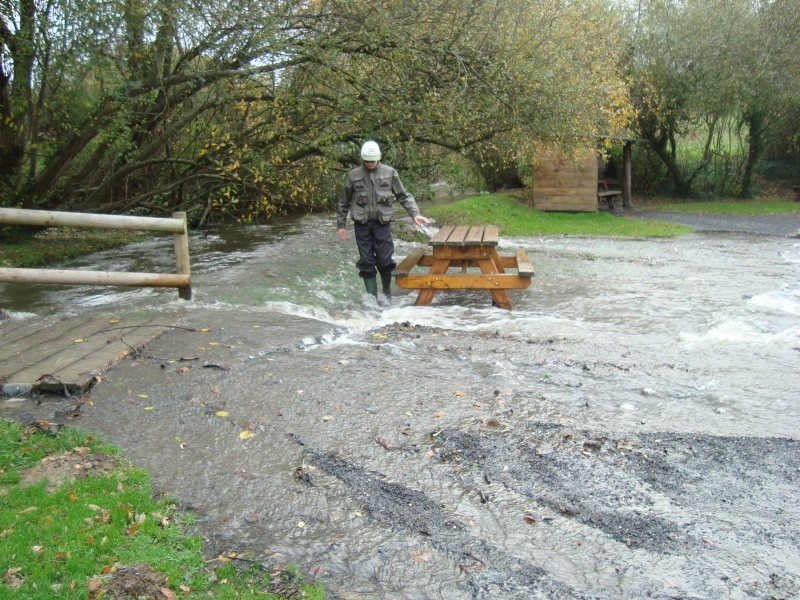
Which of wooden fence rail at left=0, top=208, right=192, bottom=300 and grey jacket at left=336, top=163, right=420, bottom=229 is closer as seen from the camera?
wooden fence rail at left=0, top=208, right=192, bottom=300

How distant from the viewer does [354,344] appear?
8109mm

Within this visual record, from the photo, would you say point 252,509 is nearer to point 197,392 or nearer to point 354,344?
point 197,392

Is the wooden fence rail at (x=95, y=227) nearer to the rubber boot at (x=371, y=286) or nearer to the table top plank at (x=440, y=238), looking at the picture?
the rubber boot at (x=371, y=286)

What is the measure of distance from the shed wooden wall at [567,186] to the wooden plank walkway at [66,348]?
64.3ft

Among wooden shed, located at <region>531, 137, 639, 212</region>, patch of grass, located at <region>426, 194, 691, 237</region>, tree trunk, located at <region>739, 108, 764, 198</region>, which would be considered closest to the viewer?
patch of grass, located at <region>426, 194, 691, 237</region>

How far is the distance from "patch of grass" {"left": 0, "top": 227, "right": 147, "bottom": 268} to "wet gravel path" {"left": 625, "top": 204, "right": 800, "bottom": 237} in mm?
15916

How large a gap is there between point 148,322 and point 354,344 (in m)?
2.14

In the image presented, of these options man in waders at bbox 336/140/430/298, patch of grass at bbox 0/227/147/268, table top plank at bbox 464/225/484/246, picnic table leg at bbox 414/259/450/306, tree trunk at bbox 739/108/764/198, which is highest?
tree trunk at bbox 739/108/764/198

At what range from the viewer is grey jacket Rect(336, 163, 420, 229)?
Answer: 10.2 meters

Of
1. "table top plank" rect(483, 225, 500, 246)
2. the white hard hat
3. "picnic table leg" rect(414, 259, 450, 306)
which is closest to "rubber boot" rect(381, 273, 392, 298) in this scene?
"picnic table leg" rect(414, 259, 450, 306)

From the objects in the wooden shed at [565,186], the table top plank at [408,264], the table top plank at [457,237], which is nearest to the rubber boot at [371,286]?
the table top plank at [408,264]

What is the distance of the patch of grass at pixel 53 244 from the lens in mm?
12875

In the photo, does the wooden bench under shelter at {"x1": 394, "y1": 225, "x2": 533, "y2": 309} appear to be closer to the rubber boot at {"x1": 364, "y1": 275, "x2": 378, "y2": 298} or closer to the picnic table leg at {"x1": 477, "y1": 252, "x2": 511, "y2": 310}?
the picnic table leg at {"x1": 477, "y1": 252, "x2": 511, "y2": 310}

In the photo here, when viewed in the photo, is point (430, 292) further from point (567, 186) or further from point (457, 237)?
point (567, 186)
